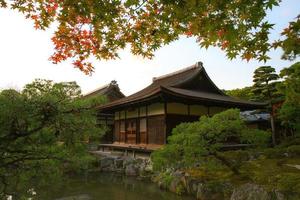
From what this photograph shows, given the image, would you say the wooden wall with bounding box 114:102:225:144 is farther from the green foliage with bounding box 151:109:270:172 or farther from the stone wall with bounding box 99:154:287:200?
the green foliage with bounding box 151:109:270:172

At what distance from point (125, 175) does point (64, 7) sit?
12.8 meters

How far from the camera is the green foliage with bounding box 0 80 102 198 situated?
12.3ft

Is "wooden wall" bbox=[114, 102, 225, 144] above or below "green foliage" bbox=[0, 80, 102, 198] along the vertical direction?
above

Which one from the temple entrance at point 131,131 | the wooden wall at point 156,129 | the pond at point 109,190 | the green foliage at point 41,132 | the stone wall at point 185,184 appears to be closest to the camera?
the green foliage at point 41,132

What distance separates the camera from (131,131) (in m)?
19.6

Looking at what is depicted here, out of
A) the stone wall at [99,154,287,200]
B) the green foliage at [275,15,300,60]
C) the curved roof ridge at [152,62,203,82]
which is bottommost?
the stone wall at [99,154,287,200]

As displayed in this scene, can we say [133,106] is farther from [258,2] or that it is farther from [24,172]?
[258,2]

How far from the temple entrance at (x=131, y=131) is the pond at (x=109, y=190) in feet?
14.5

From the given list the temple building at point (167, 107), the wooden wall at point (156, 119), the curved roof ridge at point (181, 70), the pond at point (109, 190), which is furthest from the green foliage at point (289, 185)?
the curved roof ridge at point (181, 70)

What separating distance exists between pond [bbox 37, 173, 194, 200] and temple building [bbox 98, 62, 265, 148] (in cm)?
339

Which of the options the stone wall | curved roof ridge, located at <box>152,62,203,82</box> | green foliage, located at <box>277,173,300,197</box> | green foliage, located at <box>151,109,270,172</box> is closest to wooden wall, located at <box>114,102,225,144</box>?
the stone wall

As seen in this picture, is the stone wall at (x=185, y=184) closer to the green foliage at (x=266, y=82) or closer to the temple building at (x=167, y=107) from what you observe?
the temple building at (x=167, y=107)

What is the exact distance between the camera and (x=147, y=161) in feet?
51.6

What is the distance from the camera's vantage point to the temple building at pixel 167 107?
51.0 feet
